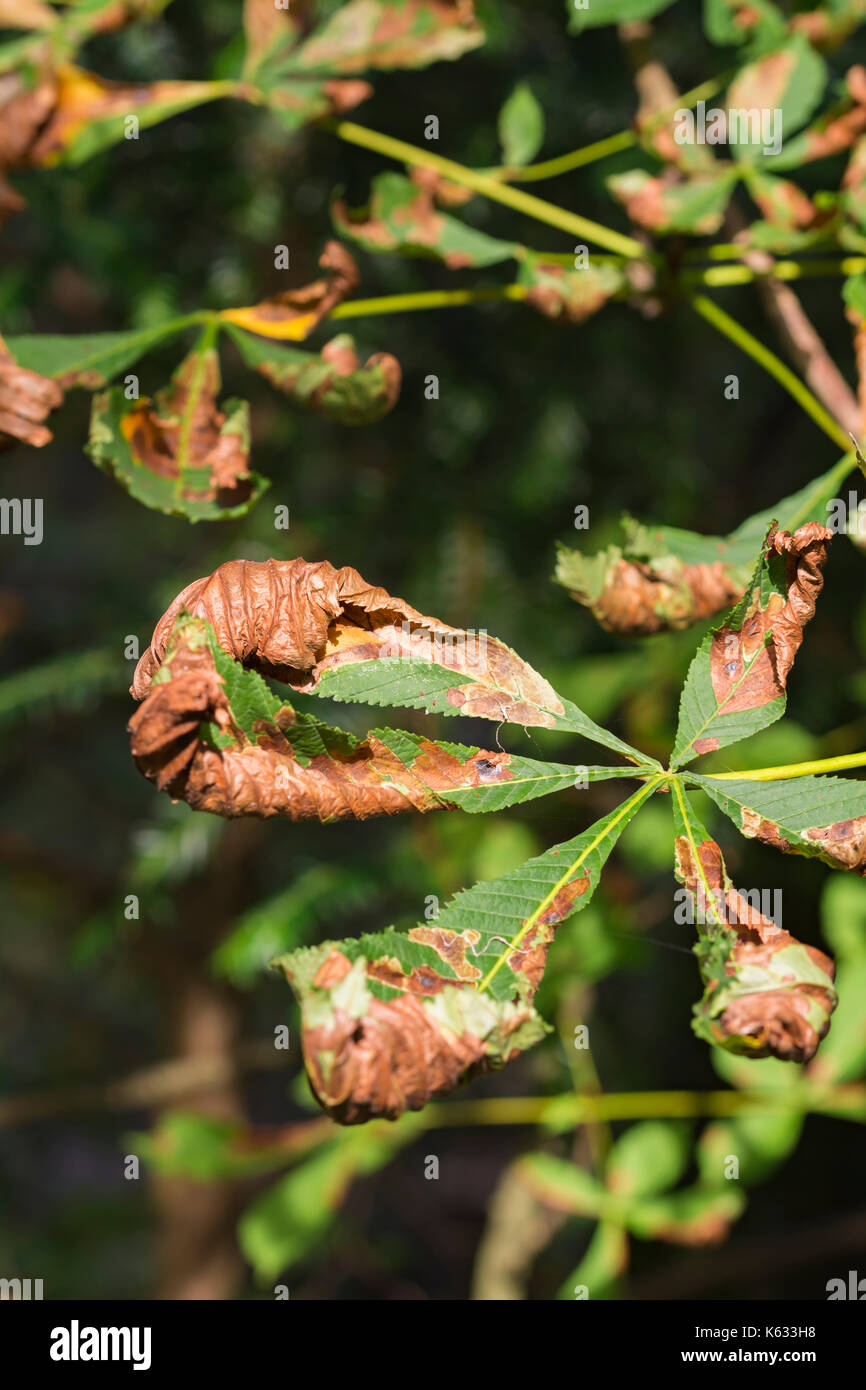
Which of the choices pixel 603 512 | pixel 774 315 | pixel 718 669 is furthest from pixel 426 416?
pixel 718 669

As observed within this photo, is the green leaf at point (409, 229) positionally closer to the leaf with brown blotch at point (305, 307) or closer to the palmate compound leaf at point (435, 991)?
the leaf with brown blotch at point (305, 307)

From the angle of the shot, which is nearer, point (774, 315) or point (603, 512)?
point (774, 315)

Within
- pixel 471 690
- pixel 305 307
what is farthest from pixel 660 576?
pixel 305 307

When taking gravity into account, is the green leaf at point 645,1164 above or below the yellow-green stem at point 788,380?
below

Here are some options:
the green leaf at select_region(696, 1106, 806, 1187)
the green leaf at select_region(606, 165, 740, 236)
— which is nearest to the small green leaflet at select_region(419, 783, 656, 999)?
the green leaf at select_region(606, 165, 740, 236)

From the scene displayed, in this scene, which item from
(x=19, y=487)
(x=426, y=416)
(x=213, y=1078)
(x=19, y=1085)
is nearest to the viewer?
(x=426, y=416)

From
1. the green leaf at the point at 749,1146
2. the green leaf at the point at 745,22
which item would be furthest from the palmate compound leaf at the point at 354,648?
the green leaf at the point at 749,1146
